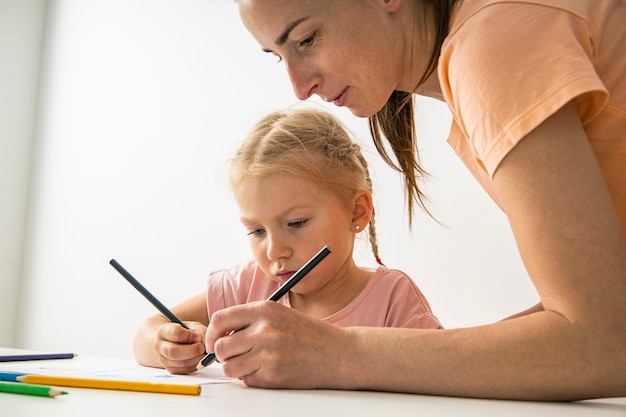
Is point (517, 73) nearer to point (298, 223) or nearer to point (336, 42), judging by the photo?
point (336, 42)

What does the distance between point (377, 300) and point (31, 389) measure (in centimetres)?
77

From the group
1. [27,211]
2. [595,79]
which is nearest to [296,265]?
[595,79]

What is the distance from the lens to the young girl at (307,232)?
1.24m

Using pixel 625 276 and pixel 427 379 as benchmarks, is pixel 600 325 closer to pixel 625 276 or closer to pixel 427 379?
pixel 625 276

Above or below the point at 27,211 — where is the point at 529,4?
below

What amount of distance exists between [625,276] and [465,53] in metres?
0.27

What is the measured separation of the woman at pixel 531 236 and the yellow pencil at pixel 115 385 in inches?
4.0

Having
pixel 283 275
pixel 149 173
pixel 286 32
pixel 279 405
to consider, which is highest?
pixel 149 173

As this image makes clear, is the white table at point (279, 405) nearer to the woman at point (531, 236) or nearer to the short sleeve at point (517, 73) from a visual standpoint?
the woman at point (531, 236)

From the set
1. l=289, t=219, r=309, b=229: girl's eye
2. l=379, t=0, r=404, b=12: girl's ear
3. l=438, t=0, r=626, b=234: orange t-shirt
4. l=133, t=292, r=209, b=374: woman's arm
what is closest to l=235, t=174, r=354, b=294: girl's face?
l=289, t=219, r=309, b=229: girl's eye

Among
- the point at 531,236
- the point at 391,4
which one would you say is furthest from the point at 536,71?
the point at 391,4

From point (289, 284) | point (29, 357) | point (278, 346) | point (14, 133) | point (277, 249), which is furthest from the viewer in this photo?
point (14, 133)

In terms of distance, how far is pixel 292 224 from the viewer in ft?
4.13

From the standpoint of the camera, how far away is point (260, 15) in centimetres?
94
